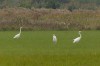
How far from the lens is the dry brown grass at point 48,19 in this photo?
5019cm

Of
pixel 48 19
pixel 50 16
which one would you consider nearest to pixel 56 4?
pixel 50 16

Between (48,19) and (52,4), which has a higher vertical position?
(48,19)

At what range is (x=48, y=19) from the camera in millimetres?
56188

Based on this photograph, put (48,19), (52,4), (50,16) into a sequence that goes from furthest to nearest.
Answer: (52,4)
(50,16)
(48,19)

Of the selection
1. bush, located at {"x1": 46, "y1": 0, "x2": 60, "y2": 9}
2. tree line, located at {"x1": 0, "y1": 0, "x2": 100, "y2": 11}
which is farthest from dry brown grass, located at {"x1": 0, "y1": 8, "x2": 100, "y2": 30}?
tree line, located at {"x1": 0, "y1": 0, "x2": 100, "y2": 11}

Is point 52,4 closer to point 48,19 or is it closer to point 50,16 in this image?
point 50,16

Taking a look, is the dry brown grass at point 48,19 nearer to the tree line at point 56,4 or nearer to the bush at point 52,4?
the bush at point 52,4

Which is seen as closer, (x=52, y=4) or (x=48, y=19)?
(x=48, y=19)

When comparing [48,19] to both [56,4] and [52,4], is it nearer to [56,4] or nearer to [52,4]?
[52,4]

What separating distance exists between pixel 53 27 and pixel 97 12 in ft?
38.6

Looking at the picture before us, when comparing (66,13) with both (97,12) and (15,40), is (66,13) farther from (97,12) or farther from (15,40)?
(15,40)

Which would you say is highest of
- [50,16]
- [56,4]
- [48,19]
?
[48,19]

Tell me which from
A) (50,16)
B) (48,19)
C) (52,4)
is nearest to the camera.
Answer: (48,19)

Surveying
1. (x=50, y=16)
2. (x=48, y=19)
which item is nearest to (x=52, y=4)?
(x=50, y=16)
